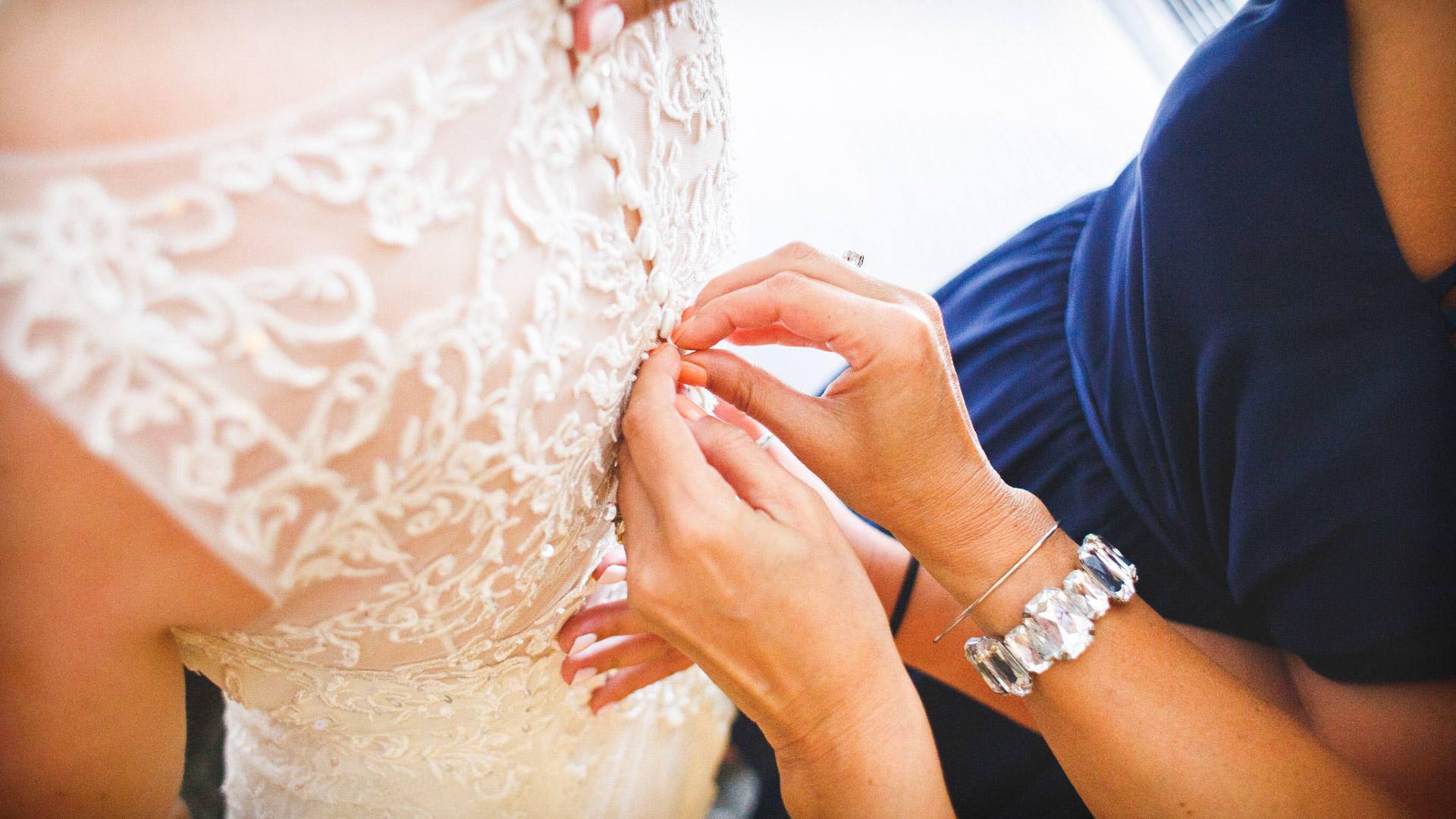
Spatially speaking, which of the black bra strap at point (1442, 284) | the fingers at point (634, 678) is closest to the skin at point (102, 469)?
the fingers at point (634, 678)

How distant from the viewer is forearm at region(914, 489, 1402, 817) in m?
0.62

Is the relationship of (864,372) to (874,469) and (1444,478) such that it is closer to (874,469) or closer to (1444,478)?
(874,469)

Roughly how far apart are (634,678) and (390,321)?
599mm

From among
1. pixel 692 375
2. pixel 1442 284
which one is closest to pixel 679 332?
pixel 692 375

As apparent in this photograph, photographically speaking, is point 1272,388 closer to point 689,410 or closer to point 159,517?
point 689,410

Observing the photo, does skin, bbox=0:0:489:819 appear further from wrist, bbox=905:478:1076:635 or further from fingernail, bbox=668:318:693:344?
wrist, bbox=905:478:1076:635

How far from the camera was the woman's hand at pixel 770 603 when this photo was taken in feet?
1.82

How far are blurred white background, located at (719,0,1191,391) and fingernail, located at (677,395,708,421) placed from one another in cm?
119

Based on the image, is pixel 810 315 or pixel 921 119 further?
pixel 921 119

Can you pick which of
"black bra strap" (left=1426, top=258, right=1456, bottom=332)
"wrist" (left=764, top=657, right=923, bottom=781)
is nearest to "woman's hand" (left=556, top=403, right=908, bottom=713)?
"wrist" (left=764, top=657, right=923, bottom=781)

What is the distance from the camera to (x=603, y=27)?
1.42 ft

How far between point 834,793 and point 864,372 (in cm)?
40

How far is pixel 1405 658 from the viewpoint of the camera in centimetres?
64

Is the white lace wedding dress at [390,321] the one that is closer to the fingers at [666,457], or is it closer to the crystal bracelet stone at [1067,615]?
the fingers at [666,457]
